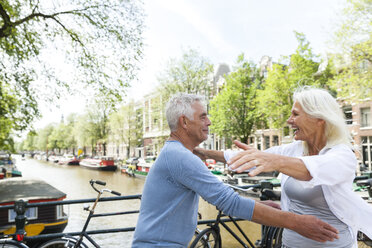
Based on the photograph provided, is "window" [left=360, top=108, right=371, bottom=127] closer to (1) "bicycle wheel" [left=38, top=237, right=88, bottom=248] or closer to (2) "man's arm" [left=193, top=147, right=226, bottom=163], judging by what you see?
(1) "bicycle wheel" [left=38, top=237, right=88, bottom=248]

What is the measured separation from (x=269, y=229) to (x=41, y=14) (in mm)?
9502

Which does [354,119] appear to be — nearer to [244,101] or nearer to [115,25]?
[244,101]

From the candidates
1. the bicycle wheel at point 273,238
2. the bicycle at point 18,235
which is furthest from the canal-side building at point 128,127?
the bicycle wheel at point 273,238

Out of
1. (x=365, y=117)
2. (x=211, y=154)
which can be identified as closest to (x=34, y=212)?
(x=211, y=154)

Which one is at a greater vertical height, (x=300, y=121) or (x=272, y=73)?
(x=272, y=73)

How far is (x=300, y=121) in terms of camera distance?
163cm

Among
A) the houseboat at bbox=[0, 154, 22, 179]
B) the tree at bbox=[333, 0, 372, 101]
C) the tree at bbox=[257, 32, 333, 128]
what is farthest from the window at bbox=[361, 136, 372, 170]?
the houseboat at bbox=[0, 154, 22, 179]

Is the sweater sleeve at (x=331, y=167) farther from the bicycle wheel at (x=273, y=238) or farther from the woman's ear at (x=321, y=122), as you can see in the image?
the bicycle wheel at (x=273, y=238)

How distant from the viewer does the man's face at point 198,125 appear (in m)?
1.64

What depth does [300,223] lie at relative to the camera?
128 cm

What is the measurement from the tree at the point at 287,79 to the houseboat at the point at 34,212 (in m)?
15.9

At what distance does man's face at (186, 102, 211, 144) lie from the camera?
164cm

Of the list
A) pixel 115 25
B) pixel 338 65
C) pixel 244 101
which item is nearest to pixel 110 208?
pixel 115 25

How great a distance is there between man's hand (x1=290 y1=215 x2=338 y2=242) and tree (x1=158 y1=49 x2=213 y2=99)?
26.6m
